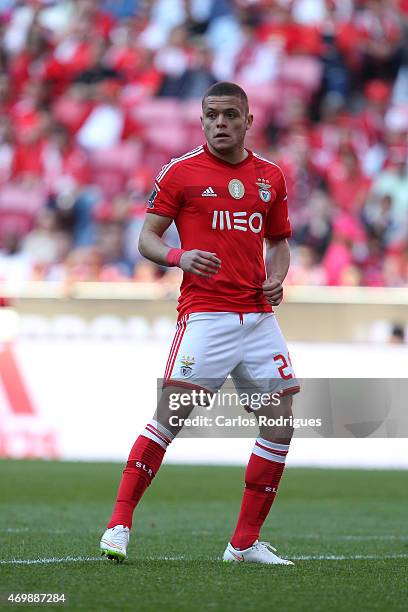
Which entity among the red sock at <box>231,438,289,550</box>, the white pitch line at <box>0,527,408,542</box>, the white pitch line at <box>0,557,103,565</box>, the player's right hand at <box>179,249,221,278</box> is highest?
the player's right hand at <box>179,249,221,278</box>

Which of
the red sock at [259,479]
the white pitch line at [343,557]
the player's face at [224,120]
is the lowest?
the white pitch line at [343,557]

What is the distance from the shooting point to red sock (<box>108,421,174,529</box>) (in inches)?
220

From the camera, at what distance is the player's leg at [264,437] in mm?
5742

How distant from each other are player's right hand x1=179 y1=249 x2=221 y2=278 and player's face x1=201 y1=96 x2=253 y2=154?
58 centimetres

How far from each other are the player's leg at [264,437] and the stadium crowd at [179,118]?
7.92 m

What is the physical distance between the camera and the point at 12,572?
5.16m

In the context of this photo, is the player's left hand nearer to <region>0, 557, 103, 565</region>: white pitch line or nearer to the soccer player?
the soccer player

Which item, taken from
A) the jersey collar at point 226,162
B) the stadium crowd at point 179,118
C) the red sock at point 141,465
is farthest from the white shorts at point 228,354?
the stadium crowd at point 179,118

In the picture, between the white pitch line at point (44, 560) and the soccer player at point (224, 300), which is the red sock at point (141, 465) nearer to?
the soccer player at point (224, 300)

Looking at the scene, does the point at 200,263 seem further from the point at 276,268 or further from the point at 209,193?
the point at 276,268

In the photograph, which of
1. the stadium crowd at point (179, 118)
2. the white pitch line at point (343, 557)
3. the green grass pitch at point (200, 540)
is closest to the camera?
the green grass pitch at point (200, 540)

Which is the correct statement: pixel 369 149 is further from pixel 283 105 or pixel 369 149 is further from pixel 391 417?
pixel 391 417

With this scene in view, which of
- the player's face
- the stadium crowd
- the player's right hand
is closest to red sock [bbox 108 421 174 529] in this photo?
the player's right hand

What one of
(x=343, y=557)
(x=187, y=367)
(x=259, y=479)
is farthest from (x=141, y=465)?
(x=343, y=557)
